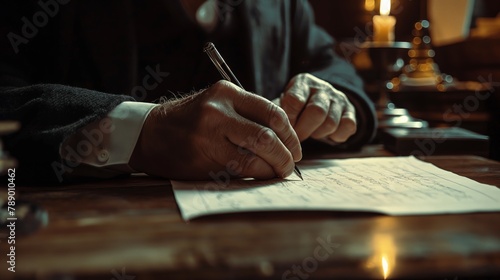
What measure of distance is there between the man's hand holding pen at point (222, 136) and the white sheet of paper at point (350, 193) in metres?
0.02

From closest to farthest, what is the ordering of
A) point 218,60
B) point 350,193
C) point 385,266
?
1. point 385,266
2. point 350,193
3. point 218,60

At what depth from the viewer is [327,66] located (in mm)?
1245

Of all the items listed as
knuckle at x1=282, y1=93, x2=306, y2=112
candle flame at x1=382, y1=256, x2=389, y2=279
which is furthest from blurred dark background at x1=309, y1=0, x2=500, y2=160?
candle flame at x1=382, y1=256, x2=389, y2=279

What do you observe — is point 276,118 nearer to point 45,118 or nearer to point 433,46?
point 45,118

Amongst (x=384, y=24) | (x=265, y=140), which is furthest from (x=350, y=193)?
(x=384, y=24)

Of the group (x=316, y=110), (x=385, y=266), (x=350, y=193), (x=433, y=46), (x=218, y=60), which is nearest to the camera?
(x=385, y=266)

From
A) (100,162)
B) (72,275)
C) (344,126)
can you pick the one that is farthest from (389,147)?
(72,275)

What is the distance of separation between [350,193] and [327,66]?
72cm

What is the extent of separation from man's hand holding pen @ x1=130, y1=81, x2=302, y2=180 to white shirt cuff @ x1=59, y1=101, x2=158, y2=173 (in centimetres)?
Result: 2

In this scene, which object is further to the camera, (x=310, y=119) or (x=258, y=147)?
(x=310, y=119)

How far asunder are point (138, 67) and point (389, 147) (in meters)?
0.58

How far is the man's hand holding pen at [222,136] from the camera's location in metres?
0.62

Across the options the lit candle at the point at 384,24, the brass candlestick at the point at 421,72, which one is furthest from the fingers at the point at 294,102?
the brass candlestick at the point at 421,72

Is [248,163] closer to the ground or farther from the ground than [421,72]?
farther from the ground
